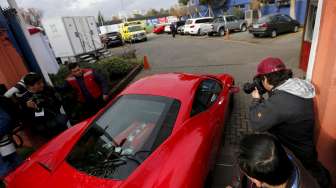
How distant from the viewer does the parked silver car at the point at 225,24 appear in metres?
18.7

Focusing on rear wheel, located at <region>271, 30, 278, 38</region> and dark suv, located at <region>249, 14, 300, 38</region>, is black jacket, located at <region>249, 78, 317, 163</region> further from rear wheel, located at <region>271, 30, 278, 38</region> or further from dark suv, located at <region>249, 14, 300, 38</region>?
rear wheel, located at <region>271, 30, 278, 38</region>

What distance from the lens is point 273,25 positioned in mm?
13562

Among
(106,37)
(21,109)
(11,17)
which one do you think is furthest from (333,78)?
(106,37)

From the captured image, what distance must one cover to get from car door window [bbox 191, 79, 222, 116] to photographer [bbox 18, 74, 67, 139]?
8.05 feet

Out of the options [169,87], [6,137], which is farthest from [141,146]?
[6,137]

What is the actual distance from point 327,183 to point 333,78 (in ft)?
3.14

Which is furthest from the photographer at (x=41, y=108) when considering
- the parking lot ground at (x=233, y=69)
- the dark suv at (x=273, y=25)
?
the dark suv at (x=273, y=25)

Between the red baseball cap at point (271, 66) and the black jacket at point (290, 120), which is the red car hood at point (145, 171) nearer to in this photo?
the black jacket at point (290, 120)

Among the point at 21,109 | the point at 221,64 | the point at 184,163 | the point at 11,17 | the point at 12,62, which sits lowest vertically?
the point at 221,64

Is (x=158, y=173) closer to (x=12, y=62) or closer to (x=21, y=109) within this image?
(x=21, y=109)

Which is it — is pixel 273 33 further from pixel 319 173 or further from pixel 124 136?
pixel 124 136

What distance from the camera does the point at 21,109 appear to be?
11.2ft

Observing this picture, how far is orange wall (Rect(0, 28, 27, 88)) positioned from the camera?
377 centimetres

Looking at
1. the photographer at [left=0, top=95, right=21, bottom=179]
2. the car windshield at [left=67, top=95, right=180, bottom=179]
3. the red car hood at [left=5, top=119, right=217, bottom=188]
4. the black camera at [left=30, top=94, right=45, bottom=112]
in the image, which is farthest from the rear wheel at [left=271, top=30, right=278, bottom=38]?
the photographer at [left=0, top=95, right=21, bottom=179]
